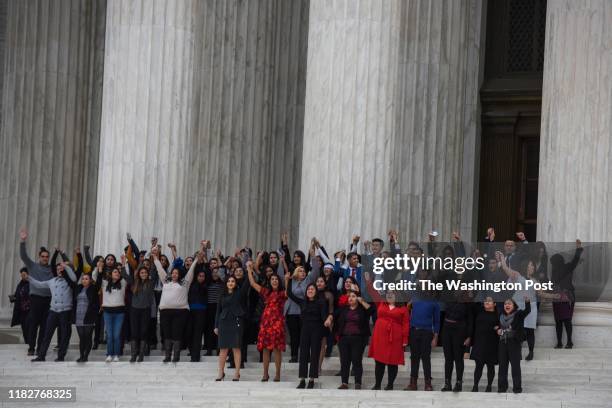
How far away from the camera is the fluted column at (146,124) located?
33.0 meters

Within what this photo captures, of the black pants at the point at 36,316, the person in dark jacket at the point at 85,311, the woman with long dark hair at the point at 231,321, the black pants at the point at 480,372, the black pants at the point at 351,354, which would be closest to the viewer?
the black pants at the point at 480,372

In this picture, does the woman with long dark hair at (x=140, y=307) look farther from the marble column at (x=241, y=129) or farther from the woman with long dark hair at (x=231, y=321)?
the marble column at (x=241, y=129)

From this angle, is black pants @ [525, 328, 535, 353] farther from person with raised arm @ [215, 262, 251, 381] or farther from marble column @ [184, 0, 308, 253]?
marble column @ [184, 0, 308, 253]

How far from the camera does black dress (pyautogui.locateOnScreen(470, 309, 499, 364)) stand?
1036 inches

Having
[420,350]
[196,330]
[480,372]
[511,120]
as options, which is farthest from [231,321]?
[511,120]

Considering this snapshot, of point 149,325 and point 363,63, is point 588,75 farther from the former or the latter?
point 149,325

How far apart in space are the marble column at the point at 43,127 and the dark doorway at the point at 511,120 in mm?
10182

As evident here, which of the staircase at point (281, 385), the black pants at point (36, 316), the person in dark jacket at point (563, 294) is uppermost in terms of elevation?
the person in dark jacket at point (563, 294)

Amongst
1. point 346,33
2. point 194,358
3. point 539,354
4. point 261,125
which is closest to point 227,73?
point 261,125

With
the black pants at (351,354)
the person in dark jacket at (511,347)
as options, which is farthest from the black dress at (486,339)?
the black pants at (351,354)

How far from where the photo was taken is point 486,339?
86.6ft

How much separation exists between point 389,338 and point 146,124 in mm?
8560

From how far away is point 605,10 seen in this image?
31516mm

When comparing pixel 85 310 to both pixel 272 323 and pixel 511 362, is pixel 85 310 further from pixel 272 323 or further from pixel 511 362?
pixel 511 362
